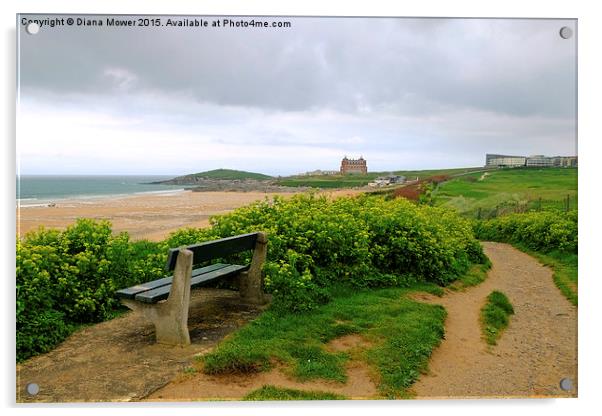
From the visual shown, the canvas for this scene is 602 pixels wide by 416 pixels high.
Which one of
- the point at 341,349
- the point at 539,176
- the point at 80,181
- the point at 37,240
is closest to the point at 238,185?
the point at 80,181

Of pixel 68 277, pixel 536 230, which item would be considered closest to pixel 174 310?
pixel 68 277

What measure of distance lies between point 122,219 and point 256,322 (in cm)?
443

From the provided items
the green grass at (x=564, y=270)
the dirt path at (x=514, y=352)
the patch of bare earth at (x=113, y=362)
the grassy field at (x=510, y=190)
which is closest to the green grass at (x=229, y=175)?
the patch of bare earth at (x=113, y=362)

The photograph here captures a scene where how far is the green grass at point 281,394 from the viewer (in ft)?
13.5

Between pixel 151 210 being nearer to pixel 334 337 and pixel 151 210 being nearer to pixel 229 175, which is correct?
pixel 229 175

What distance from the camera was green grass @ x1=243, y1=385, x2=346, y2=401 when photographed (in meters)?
4.10

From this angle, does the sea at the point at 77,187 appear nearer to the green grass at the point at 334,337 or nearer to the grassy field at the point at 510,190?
the green grass at the point at 334,337

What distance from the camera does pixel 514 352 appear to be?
17.0 ft

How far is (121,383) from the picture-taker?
4.05m

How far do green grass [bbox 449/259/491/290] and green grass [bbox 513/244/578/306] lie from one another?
0.95 meters

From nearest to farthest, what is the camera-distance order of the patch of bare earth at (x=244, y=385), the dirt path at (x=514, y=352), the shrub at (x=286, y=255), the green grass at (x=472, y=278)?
the patch of bare earth at (x=244, y=385), the dirt path at (x=514, y=352), the shrub at (x=286, y=255), the green grass at (x=472, y=278)

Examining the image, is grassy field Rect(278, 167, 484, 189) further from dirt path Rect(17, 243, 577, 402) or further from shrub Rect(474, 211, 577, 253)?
dirt path Rect(17, 243, 577, 402)

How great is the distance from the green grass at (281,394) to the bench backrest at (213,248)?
1.38m

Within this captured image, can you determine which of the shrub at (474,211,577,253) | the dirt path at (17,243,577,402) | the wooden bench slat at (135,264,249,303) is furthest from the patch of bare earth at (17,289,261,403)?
the shrub at (474,211,577,253)
